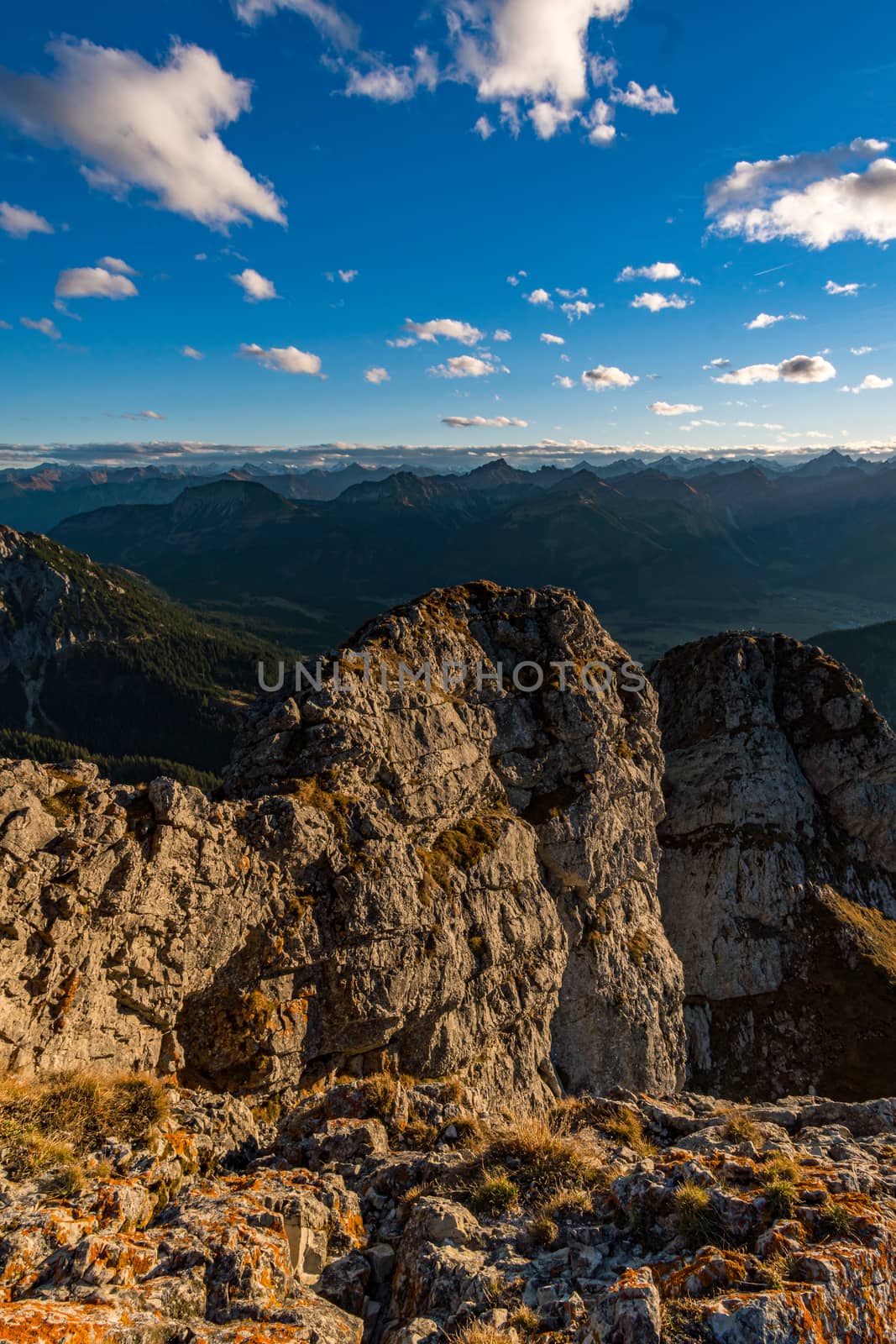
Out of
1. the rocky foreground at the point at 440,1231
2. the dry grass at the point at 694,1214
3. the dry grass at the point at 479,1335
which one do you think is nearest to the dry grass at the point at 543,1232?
the rocky foreground at the point at 440,1231

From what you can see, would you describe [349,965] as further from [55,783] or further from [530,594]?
[530,594]

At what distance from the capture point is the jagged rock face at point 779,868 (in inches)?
2202

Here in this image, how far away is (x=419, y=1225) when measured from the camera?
14.2 metres

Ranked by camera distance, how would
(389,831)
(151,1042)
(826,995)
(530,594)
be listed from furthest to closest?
(826,995)
(530,594)
(389,831)
(151,1042)

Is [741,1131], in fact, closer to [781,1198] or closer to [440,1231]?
[781,1198]

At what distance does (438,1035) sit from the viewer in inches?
1252

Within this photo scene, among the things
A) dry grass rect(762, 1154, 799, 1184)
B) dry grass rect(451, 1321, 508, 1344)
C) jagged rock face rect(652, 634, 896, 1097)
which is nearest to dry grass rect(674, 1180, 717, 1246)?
dry grass rect(762, 1154, 799, 1184)

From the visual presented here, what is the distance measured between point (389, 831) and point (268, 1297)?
21.5 meters

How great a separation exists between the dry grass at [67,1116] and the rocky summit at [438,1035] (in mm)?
104

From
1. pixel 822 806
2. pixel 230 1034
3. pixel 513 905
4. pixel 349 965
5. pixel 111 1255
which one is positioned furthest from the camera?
pixel 822 806

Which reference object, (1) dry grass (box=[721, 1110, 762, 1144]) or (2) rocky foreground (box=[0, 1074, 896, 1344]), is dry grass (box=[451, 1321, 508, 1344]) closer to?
(2) rocky foreground (box=[0, 1074, 896, 1344])

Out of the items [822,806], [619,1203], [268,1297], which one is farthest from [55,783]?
[822,806]

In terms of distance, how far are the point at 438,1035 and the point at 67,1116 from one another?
19.5 m

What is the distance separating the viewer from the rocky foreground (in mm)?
10523
